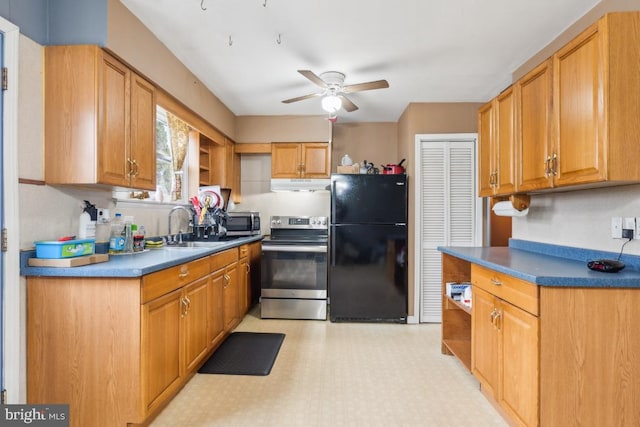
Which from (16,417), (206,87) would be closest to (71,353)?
(16,417)

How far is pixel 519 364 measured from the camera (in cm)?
167

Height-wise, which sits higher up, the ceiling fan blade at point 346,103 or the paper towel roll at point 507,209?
the ceiling fan blade at point 346,103

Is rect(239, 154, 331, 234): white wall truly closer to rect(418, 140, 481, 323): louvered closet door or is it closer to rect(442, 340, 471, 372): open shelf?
rect(418, 140, 481, 323): louvered closet door

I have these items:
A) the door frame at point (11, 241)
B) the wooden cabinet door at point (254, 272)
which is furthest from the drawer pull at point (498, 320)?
the wooden cabinet door at point (254, 272)

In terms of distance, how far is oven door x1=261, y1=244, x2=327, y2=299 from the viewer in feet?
12.5

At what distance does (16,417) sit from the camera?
5.46ft

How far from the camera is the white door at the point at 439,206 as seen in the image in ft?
12.5

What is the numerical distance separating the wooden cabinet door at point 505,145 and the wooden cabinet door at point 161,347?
239cm

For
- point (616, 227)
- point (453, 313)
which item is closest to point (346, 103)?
point (453, 313)

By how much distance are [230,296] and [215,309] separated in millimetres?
405

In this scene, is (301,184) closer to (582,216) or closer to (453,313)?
(453,313)

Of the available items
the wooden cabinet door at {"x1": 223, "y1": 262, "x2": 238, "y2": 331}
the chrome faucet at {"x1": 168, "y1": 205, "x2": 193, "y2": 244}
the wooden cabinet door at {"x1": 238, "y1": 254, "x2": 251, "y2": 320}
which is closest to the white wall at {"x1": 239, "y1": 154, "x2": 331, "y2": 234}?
the wooden cabinet door at {"x1": 238, "y1": 254, "x2": 251, "y2": 320}

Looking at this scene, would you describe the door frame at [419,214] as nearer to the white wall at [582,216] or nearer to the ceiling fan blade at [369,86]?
the white wall at [582,216]

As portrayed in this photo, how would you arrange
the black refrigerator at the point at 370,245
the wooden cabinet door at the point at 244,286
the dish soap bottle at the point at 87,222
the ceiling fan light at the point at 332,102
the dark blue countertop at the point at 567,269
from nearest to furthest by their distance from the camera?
the dark blue countertop at the point at 567,269
the dish soap bottle at the point at 87,222
the ceiling fan light at the point at 332,102
the wooden cabinet door at the point at 244,286
the black refrigerator at the point at 370,245
